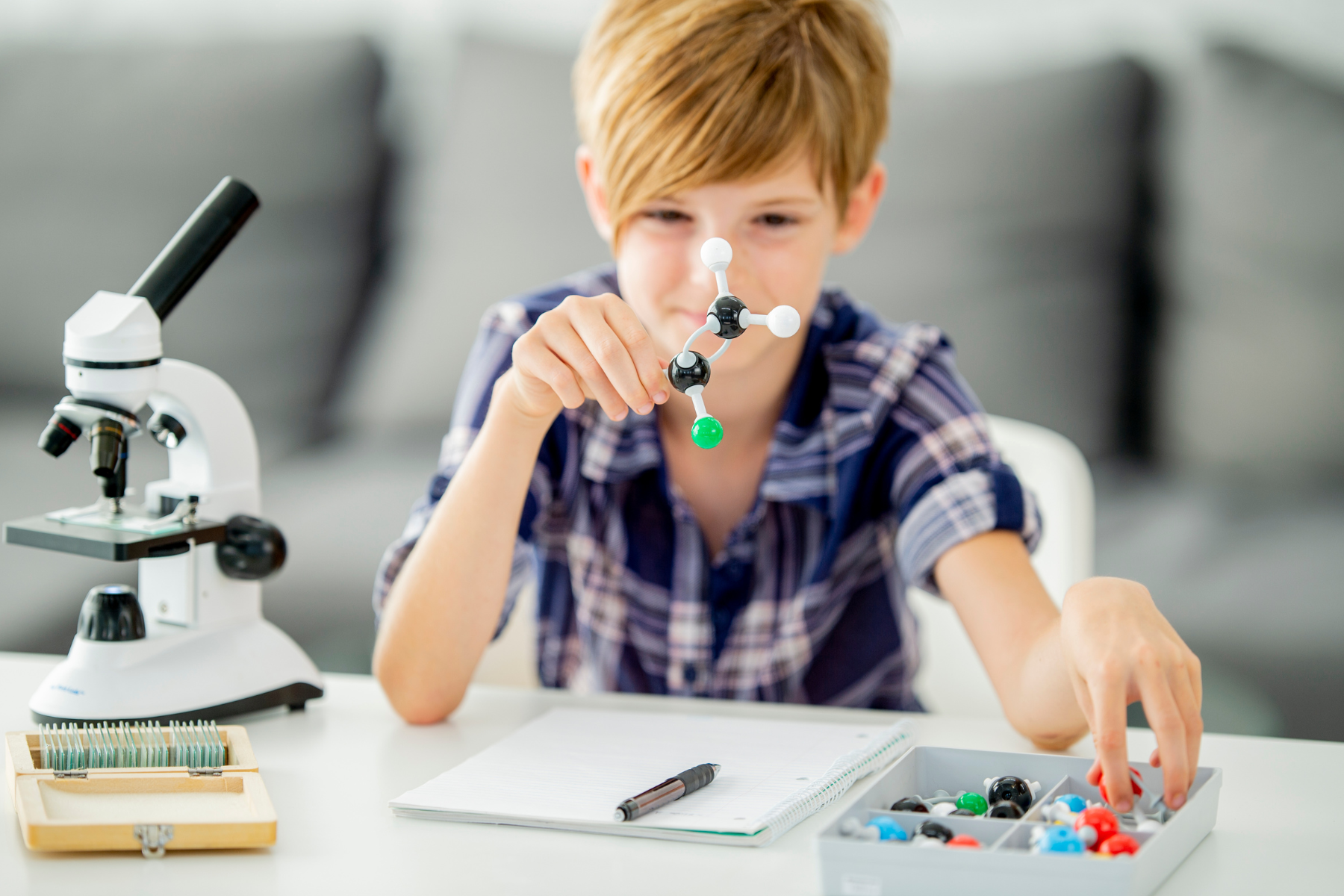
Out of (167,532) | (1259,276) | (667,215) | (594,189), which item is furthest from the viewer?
(1259,276)

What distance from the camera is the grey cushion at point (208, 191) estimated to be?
2422 mm

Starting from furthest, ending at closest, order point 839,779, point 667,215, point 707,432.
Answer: point 667,215, point 839,779, point 707,432

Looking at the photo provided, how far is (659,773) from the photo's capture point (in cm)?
81

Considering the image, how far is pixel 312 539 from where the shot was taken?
7.14 feet

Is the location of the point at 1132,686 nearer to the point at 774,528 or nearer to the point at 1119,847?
the point at 1119,847

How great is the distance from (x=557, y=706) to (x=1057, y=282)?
1367mm

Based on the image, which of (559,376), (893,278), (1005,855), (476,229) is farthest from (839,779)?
(476,229)

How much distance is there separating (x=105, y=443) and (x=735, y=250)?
1.65 ft

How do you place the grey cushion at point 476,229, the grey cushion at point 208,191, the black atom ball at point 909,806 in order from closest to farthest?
the black atom ball at point 909,806 < the grey cushion at point 476,229 < the grey cushion at point 208,191

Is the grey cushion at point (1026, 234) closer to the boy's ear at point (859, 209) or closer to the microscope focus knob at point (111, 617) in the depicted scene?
the boy's ear at point (859, 209)

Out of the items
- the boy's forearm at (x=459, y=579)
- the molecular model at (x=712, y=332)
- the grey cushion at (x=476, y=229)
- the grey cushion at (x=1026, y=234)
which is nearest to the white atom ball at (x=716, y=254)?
the molecular model at (x=712, y=332)

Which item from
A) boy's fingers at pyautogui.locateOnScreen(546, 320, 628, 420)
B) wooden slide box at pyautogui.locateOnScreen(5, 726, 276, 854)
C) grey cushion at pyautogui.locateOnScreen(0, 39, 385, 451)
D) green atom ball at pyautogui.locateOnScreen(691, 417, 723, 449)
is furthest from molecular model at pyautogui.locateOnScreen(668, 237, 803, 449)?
grey cushion at pyautogui.locateOnScreen(0, 39, 385, 451)

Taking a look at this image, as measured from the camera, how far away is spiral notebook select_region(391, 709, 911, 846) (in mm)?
721

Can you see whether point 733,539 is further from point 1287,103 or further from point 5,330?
point 5,330
